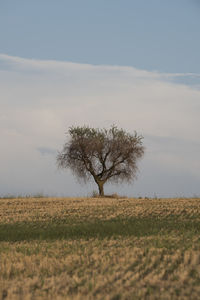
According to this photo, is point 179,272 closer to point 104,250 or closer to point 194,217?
point 104,250

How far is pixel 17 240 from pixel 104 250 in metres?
6.81

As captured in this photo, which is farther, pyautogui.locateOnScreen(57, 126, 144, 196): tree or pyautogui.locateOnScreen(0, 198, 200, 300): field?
pyautogui.locateOnScreen(57, 126, 144, 196): tree

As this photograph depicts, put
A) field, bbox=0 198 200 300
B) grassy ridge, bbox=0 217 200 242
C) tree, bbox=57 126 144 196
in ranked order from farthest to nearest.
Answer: tree, bbox=57 126 144 196
grassy ridge, bbox=0 217 200 242
field, bbox=0 198 200 300

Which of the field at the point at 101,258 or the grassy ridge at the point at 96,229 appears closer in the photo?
the field at the point at 101,258

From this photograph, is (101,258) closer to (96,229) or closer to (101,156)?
(96,229)

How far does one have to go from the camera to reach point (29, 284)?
37.7 ft

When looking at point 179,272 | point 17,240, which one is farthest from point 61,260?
point 17,240

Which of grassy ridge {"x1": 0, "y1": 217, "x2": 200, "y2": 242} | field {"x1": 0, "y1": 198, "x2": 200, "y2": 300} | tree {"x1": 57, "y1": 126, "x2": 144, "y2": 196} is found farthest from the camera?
tree {"x1": 57, "y1": 126, "x2": 144, "y2": 196}

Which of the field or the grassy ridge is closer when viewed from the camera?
the field

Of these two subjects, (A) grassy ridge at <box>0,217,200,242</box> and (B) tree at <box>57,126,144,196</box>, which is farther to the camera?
(B) tree at <box>57,126,144,196</box>

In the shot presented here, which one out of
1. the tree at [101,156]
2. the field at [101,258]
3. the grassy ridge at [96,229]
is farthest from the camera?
the tree at [101,156]

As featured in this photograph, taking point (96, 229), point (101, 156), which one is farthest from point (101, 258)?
point (101, 156)

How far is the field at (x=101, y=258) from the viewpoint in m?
10.6

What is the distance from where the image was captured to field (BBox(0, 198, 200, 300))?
34.8 feet
